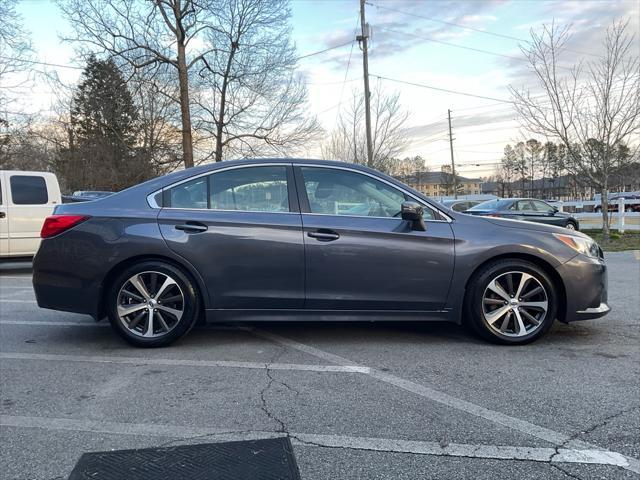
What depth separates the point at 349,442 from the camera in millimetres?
2709

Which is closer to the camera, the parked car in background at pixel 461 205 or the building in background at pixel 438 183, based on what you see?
the parked car in background at pixel 461 205

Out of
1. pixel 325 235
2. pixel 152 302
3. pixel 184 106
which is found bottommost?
pixel 152 302

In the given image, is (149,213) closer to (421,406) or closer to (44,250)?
(44,250)

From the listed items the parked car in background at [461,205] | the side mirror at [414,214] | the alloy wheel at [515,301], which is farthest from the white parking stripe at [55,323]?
the parked car in background at [461,205]

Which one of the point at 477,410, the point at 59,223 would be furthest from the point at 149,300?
the point at 477,410

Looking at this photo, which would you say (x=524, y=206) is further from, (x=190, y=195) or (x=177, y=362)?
(x=177, y=362)

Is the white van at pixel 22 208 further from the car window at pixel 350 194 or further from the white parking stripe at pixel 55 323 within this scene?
the car window at pixel 350 194

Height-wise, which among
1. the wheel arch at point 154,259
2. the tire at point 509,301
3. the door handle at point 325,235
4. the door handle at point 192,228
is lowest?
the tire at point 509,301

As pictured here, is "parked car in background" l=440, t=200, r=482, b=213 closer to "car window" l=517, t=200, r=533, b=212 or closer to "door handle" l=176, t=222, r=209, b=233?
"car window" l=517, t=200, r=533, b=212

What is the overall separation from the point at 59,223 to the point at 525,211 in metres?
15.4

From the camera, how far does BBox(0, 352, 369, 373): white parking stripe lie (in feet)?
12.6

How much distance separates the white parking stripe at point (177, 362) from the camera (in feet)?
Result: 12.6

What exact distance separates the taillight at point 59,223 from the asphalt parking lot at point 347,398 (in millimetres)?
1072

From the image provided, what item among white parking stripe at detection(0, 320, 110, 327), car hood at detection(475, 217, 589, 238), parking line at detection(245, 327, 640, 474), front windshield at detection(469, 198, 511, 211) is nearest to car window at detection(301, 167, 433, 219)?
car hood at detection(475, 217, 589, 238)
